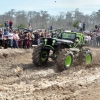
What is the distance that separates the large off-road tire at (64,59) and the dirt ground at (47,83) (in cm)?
25

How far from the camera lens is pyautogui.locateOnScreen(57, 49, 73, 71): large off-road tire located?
1070 cm

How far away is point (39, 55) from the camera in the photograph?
38.4 feet

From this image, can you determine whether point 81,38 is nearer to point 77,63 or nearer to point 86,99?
point 77,63

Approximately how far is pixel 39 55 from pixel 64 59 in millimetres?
1525

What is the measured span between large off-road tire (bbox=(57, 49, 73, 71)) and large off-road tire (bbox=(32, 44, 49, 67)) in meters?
1.22

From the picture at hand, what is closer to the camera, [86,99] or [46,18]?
[86,99]

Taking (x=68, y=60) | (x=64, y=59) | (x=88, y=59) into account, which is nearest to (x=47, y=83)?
(x=64, y=59)

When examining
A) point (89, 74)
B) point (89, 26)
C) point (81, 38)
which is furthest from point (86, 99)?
point (89, 26)

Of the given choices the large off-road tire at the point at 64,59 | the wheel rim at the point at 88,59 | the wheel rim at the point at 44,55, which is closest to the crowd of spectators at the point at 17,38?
the wheel rim at the point at 88,59

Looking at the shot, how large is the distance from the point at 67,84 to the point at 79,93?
114cm

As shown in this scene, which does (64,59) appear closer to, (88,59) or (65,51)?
(65,51)

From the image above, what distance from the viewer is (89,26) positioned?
6162 cm

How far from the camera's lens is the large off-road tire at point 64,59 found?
10.7 m

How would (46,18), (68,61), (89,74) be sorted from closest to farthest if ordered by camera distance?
(89,74)
(68,61)
(46,18)
